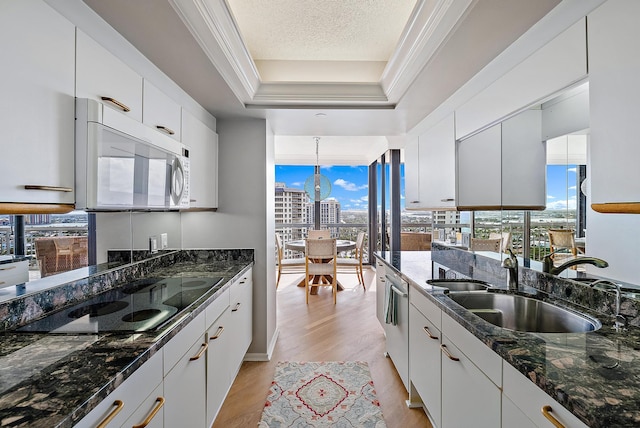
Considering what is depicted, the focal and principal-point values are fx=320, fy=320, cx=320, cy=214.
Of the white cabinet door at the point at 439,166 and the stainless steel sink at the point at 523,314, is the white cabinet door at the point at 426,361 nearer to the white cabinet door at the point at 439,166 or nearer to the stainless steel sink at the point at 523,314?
the stainless steel sink at the point at 523,314

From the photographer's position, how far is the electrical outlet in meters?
2.31

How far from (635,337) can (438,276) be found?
112 cm

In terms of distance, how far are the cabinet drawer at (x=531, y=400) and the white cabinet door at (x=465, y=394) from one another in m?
0.10

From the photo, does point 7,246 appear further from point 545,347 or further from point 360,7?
point 360,7

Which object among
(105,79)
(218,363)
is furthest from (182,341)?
(105,79)

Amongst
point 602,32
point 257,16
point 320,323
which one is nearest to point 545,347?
point 602,32

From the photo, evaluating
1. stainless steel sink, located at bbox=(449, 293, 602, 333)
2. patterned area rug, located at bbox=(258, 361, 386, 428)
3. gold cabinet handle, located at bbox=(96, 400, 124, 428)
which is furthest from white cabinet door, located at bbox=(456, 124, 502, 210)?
gold cabinet handle, located at bbox=(96, 400, 124, 428)

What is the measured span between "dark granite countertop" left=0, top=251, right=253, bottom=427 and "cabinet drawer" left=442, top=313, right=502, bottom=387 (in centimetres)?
117

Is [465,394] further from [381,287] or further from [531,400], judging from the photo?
[381,287]

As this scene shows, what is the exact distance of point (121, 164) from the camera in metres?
1.41

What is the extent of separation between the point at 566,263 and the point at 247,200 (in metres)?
2.29

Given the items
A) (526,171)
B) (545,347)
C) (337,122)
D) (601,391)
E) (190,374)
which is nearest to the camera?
(601,391)

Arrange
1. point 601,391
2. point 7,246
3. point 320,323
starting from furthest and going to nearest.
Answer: point 320,323, point 7,246, point 601,391

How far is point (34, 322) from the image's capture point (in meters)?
1.27
